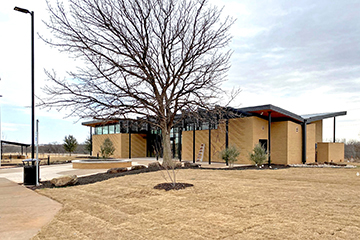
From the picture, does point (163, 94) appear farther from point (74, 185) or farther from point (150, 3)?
point (74, 185)

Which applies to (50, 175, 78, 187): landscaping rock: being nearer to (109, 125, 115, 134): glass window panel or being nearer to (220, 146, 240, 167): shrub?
(220, 146, 240, 167): shrub

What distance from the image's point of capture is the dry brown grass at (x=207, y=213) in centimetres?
458

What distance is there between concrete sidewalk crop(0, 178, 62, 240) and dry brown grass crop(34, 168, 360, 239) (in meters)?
0.25

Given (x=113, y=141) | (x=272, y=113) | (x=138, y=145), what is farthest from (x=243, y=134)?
(x=113, y=141)

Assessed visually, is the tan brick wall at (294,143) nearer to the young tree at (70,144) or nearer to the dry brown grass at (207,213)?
the dry brown grass at (207,213)

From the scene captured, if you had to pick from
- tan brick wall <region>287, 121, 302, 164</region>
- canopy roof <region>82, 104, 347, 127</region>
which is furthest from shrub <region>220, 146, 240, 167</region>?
tan brick wall <region>287, 121, 302, 164</region>

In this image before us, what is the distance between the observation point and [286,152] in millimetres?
22594

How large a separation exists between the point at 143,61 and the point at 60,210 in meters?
9.49

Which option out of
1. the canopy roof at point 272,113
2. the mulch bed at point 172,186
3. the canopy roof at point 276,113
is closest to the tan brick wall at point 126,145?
the canopy roof at point 272,113

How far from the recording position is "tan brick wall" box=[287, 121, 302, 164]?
23.0 meters

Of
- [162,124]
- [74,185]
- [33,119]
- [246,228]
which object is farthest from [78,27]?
[246,228]

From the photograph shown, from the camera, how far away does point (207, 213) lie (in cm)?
575

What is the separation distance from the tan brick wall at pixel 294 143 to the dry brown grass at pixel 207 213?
14.8 m

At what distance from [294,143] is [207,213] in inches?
795
